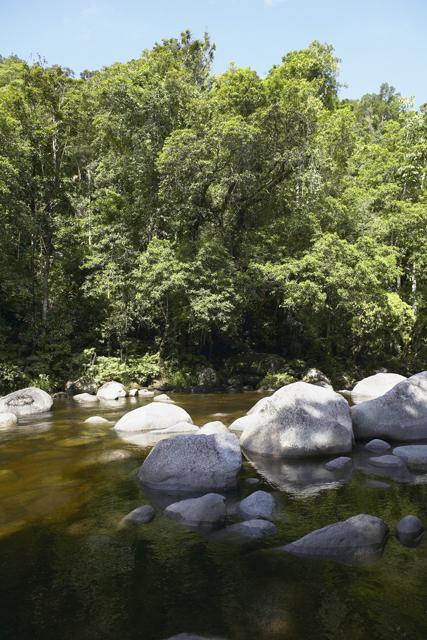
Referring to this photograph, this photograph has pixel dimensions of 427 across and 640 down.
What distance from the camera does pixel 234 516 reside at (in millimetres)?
6094

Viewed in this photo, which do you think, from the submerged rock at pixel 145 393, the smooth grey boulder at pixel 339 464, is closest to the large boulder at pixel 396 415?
the smooth grey boulder at pixel 339 464

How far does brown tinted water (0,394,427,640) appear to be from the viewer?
383cm

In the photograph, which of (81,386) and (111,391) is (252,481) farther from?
(81,386)

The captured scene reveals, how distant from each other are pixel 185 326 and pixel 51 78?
13434 millimetres

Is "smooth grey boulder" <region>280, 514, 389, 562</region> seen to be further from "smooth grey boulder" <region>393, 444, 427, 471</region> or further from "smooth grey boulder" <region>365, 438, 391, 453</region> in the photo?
"smooth grey boulder" <region>365, 438, 391, 453</region>

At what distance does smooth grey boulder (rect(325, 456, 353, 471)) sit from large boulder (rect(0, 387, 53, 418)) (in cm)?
1018

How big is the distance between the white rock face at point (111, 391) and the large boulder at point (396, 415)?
11.2 metres

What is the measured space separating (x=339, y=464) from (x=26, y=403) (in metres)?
10.7

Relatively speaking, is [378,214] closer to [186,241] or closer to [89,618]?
[186,241]

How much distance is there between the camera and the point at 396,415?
32.7 feet

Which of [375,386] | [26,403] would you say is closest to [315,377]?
[375,386]

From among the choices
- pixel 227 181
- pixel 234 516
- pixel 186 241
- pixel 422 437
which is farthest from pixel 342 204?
pixel 234 516

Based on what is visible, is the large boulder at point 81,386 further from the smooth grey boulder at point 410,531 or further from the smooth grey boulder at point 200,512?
the smooth grey boulder at point 410,531

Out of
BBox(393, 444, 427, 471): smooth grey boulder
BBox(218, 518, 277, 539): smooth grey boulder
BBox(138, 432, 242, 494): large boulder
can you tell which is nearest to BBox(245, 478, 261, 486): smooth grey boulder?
BBox(138, 432, 242, 494): large boulder
